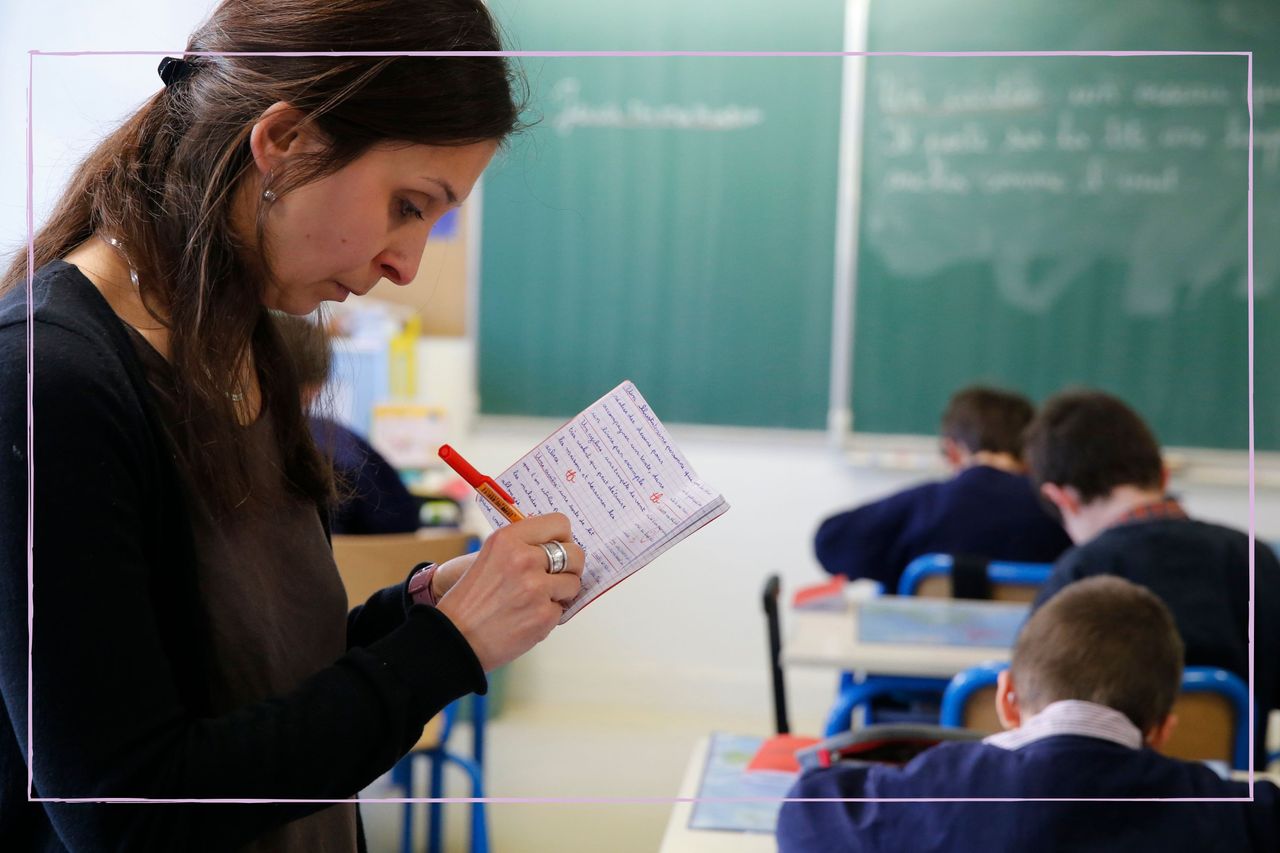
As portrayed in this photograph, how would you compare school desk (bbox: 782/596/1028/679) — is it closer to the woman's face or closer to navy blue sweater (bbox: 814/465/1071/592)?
navy blue sweater (bbox: 814/465/1071/592)

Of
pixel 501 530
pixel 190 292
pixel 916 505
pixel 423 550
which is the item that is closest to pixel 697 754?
pixel 423 550

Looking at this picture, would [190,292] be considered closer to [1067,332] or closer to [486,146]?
[486,146]

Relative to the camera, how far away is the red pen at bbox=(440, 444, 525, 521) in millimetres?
837

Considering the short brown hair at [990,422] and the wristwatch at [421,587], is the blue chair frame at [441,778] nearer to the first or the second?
the wristwatch at [421,587]

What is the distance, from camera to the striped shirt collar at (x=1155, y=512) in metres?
2.30

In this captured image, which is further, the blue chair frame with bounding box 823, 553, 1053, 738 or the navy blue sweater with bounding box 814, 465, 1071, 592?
the navy blue sweater with bounding box 814, 465, 1071, 592

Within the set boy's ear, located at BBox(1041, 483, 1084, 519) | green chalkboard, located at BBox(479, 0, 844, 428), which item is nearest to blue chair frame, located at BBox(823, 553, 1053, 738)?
boy's ear, located at BBox(1041, 483, 1084, 519)

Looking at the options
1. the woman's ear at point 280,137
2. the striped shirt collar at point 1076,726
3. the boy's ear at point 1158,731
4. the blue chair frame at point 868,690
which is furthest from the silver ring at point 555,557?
the blue chair frame at point 868,690

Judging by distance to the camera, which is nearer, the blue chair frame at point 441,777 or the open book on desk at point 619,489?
the open book on desk at point 619,489

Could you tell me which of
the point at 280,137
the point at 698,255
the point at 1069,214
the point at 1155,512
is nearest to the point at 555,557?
the point at 280,137

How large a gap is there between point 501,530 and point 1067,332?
12.5 ft

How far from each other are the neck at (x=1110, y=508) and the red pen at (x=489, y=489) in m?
1.92

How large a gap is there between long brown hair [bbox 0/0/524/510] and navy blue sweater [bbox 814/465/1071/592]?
8.29 feet

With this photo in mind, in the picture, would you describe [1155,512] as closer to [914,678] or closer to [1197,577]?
[1197,577]
